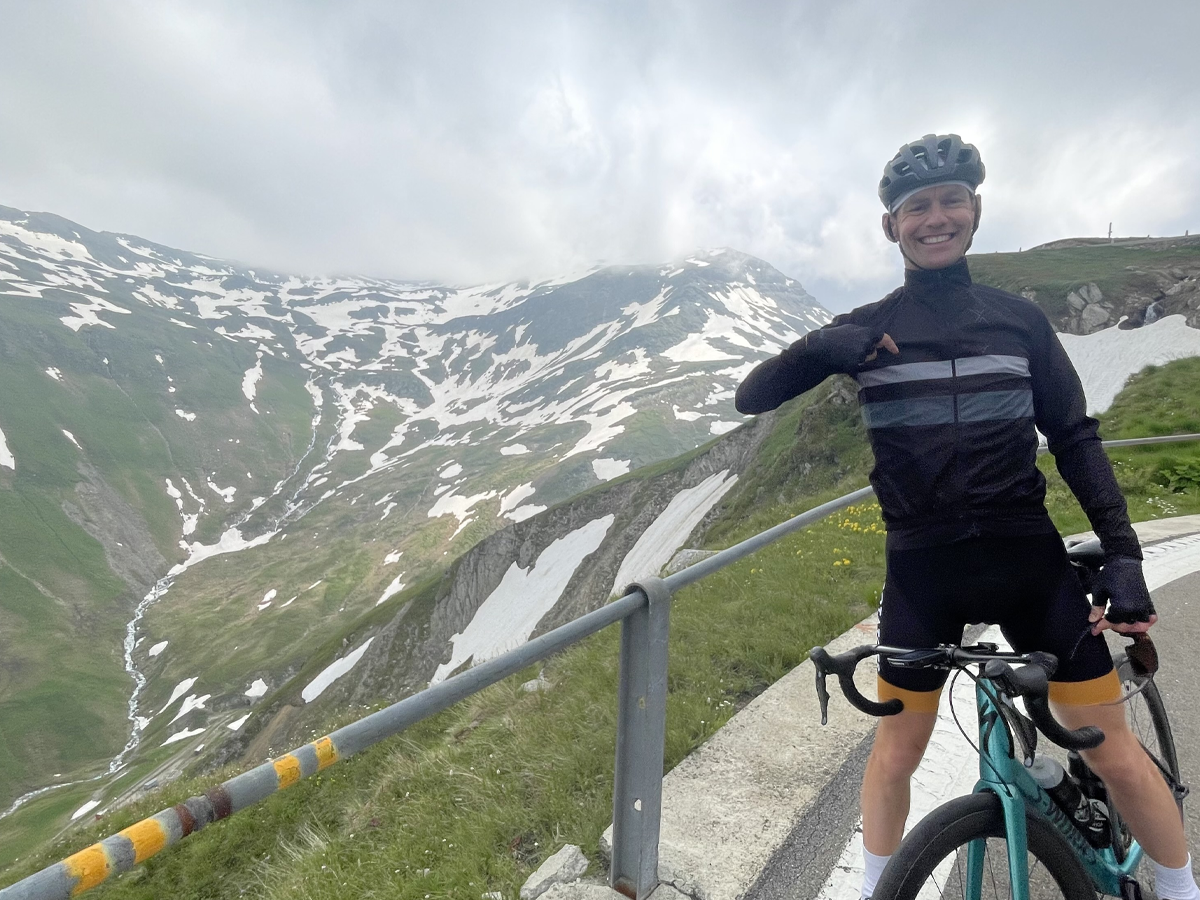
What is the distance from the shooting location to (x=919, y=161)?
9.32ft

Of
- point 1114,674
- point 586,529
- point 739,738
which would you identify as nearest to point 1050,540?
point 1114,674


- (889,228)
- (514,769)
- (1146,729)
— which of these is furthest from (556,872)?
(889,228)

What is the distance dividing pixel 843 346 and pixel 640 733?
2.12 metres

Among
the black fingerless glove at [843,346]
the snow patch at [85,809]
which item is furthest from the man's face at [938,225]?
the snow patch at [85,809]

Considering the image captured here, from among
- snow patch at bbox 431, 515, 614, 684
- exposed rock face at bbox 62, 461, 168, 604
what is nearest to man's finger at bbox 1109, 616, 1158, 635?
snow patch at bbox 431, 515, 614, 684

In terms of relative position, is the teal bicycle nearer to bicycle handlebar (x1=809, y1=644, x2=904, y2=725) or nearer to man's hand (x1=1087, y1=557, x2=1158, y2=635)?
bicycle handlebar (x1=809, y1=644, x2=904, y2=725)

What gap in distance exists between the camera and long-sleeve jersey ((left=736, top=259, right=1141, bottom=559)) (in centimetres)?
249

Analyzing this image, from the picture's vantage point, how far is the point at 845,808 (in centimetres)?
394

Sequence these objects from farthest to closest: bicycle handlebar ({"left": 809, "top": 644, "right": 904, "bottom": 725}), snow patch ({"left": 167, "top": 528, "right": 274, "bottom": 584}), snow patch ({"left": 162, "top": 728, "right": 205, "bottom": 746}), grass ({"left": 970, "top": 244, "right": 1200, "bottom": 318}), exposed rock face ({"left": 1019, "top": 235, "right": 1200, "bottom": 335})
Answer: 1. snow patch ({"left": 167, "top": 528, "right": 274, "bottom": 584})
2. snow patch ({"left": 162, "top": 728, "right": 205, "bottom": 746})
3. grass ({"left": 970, "top": 244, "right": 1200, "bottom": 318})
4. exposed rock face ({"left": 1019, "top": 235, "right": 1200, "bottom": 335})
5. bicycle handlebar ({"left": 809, "top": 644, "right": 904, "bottom": 725})

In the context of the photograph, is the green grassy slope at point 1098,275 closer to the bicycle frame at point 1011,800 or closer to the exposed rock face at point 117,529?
the bicycle frame at point 1011,800

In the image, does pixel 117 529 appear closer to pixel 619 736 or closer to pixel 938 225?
pixel 619 736

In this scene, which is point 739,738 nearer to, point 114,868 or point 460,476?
point 114,868

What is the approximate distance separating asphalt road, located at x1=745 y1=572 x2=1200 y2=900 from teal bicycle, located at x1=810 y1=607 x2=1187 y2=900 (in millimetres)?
984

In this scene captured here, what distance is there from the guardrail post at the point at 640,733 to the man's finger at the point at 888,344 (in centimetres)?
152
